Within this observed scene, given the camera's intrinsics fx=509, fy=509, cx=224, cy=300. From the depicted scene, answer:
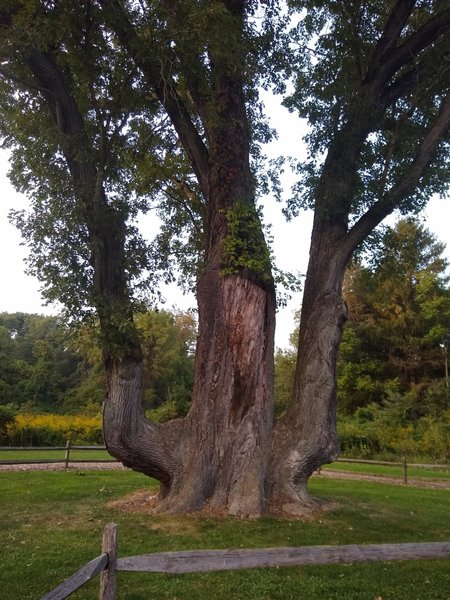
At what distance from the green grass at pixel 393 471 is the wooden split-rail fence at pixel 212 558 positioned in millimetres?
16317

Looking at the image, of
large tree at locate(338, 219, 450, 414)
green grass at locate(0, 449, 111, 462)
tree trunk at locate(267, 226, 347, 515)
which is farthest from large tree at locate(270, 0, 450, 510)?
large tree at locate(338, 219, 450, 414)

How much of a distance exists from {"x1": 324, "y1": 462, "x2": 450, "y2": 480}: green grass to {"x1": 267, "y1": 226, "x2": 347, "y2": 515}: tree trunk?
36.0 feet

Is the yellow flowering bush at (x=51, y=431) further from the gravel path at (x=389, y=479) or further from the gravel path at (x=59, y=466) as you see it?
the gravel path at (x=389, y=479)

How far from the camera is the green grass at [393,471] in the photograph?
1981 cm

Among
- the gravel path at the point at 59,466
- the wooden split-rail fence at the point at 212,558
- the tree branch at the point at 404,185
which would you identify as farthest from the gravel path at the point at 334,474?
the wooden split-rail fence at the point at 212,558

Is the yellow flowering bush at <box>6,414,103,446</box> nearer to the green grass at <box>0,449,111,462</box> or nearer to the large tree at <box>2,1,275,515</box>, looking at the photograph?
the green grass at <box>0,449,111,462</box>

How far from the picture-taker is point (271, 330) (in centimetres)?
1066

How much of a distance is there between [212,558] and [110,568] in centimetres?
82

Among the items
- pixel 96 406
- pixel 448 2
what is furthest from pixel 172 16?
pixel 96 406

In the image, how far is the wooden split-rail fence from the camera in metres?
3.96

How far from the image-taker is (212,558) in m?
4.18

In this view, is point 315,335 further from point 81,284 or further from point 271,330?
point 81,284

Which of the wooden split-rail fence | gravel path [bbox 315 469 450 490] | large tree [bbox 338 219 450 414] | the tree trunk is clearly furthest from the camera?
large tree [bbox 338 219 450 414]

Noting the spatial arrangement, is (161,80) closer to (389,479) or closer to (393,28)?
(393,28)
